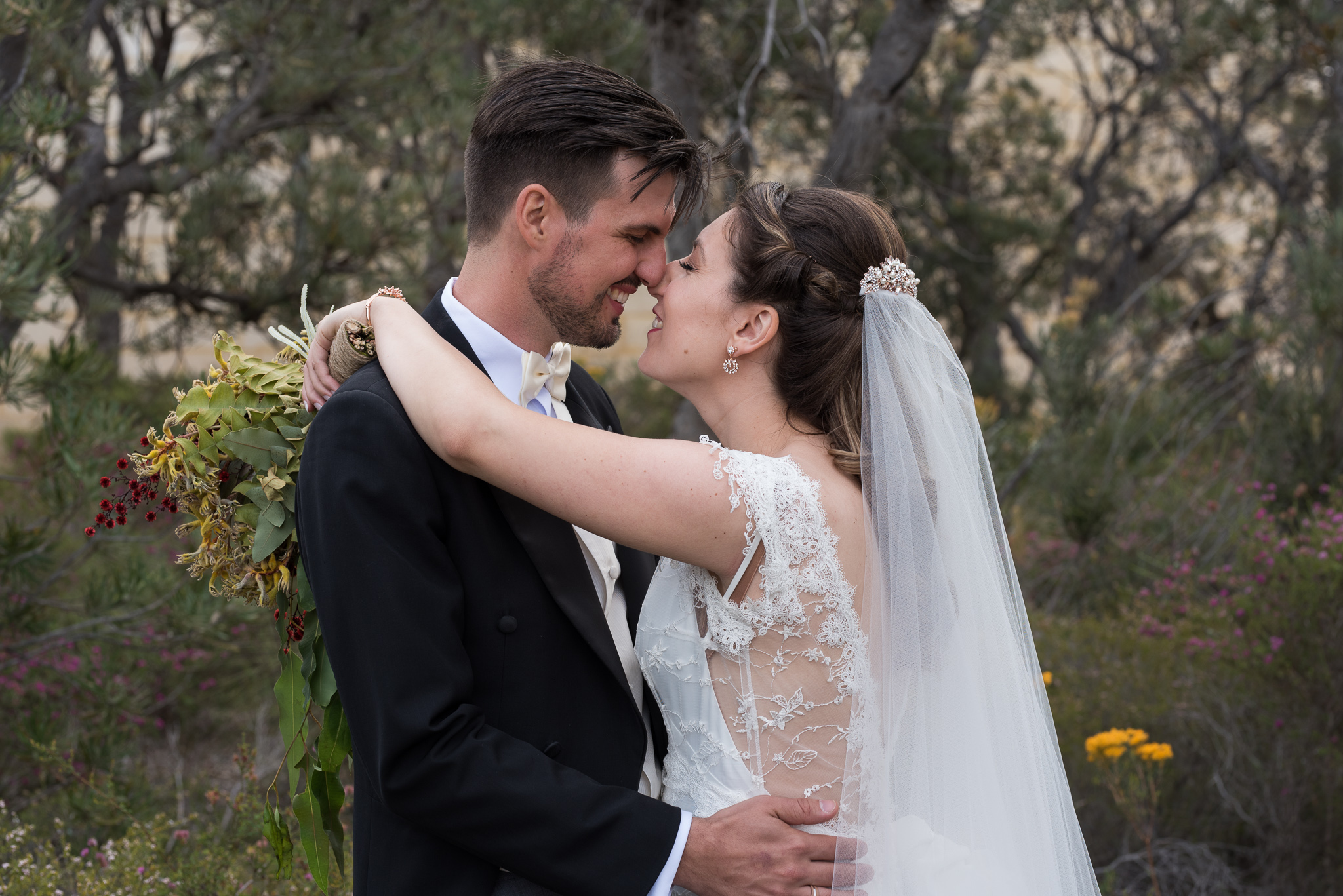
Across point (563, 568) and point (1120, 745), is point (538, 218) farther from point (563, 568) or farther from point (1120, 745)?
point (1120, 745)

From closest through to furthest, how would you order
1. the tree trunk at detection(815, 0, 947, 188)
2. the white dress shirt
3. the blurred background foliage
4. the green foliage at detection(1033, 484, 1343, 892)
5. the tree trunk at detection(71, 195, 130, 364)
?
the white dress shirt < the green foliage at detection(1033, 484, 1343, 892) < the blurred background foliage < the tree trunk at detection(815, 0, 947, 188) < the tree trunk at detection(71, 195, 130, 364)

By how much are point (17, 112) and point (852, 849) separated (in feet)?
13.9

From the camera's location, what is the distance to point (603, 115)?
6.94 feet

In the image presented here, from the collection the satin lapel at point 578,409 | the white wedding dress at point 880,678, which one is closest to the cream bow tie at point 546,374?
the satin lapel at point 578,409

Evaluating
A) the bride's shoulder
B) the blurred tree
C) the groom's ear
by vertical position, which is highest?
the blurred tree

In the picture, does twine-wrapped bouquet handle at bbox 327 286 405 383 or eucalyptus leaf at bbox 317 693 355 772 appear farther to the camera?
eucalyptus leaf at bbox 317 693 355 772

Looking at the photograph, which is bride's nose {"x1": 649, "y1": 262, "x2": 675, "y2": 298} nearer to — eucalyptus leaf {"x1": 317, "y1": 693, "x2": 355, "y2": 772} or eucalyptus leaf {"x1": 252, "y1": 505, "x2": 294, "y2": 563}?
eucalyptus leaf {"x1": 252, "y1": 505, "x2": 294, "y2": 563}

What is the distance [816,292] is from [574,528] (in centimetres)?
Result: 67

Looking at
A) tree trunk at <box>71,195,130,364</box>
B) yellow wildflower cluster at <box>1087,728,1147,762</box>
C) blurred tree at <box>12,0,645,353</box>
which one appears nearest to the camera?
yellow wildflower cluster at <box>1087,728,1147,762</box>

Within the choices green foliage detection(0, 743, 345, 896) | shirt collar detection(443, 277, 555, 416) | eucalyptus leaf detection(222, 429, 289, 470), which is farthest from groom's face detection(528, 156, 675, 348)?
green foliage detection(0, 743, 345, 896)

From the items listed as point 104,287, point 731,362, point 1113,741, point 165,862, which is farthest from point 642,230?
point 104,287

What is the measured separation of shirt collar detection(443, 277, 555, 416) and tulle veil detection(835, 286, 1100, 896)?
0.70 meters

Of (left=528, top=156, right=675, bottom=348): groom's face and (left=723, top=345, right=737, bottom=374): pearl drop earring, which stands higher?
(left=528, top=156, right=675, bottom=348): groom's face

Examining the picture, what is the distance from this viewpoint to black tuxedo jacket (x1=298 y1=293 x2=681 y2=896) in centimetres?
169
